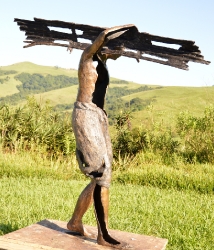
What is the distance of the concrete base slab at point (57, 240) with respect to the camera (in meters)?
3.54

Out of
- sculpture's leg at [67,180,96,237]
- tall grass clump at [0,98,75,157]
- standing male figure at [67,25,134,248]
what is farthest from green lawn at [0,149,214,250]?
standing male figure at [67,25,134,248]

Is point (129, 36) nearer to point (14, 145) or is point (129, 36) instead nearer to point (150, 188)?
point (150, 188)

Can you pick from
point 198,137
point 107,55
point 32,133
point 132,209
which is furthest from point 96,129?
point 32,133

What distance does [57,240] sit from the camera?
3693 mm

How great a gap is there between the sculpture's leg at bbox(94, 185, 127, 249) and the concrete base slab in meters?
0.08

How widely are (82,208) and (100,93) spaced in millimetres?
1102

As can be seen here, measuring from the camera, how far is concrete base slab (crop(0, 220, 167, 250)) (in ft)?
11.6

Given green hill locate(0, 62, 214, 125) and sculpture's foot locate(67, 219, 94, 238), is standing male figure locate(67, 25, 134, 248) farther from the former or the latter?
green hill locate(0, 62, 214, 125)

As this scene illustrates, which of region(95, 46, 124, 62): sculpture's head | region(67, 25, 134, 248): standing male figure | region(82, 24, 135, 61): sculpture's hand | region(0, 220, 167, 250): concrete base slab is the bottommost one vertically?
region(0, 220, 167, 250): concrete base slab

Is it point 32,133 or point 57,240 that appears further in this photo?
point 32,133

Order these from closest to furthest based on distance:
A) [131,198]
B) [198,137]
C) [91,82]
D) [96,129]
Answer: [96,129] < [91,82] < [131,198] < [198,137]

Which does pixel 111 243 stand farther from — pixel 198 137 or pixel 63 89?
pixel 63 89

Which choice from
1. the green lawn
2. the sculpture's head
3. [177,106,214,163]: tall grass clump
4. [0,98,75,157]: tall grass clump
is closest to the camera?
the sculpture's head

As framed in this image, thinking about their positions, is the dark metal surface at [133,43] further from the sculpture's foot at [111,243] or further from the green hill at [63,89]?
the green hill at [63,89]
